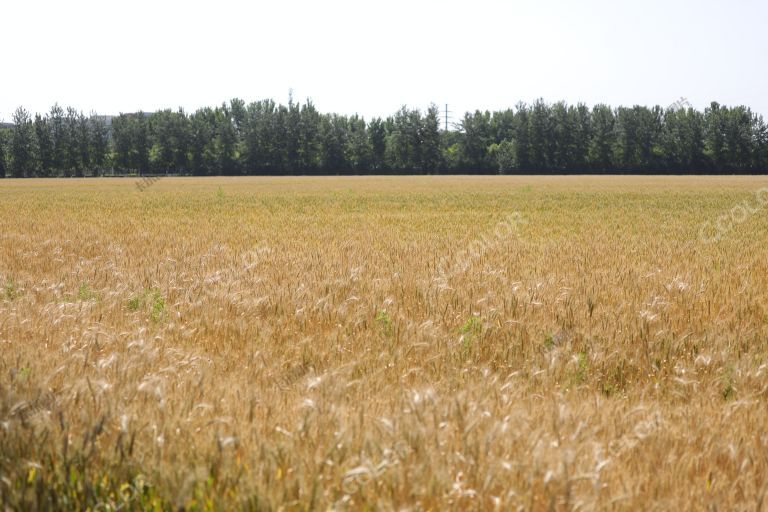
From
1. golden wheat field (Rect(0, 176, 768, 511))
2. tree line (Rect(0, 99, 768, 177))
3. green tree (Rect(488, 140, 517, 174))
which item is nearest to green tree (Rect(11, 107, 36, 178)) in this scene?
tree line (Rect(0, 99, 768, 177))

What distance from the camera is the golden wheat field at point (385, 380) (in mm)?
3031

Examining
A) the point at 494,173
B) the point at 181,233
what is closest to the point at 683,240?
the point at 181,233

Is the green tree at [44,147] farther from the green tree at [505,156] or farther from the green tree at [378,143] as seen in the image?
the green tree at [505,156]

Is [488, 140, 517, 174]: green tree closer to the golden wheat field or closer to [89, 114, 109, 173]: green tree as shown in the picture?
[89, 114, 109, 173]: green tree

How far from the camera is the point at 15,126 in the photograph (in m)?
122

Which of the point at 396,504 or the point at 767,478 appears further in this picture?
the point at 767,478

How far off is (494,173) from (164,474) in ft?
412

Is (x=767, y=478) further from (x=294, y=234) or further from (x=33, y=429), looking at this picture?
(x=294, y=234)

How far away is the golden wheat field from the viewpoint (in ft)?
9.95

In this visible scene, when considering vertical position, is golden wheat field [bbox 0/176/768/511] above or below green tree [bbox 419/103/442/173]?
below

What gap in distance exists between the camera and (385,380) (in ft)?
16.3

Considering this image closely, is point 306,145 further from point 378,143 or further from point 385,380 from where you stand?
point 385,380

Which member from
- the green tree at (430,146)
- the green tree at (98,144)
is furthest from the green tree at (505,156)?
the green tree at (98,144)

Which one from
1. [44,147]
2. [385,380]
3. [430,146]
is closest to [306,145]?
[430,146]
